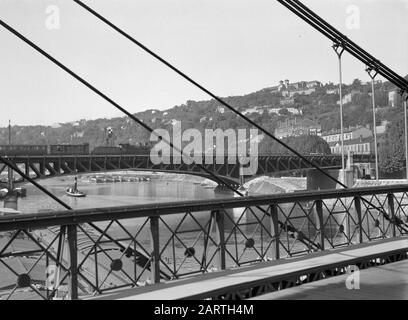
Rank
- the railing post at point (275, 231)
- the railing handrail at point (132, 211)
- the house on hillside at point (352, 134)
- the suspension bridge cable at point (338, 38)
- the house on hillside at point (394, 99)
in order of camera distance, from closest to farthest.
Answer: the railing handrail at point (132, 211) → the suspension bridge cable at point (338, 38) → the railing post at point (275, 231) → the house on hillside at point (394, 99) → the house on hillside at point (352, 134)

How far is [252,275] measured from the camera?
6.98 m

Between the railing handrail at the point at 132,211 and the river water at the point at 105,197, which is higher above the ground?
the railing handrail at the point at 132,211

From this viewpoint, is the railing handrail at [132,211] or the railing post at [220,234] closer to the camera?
the railing handrail at [132,211]

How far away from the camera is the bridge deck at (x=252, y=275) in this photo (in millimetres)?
6066

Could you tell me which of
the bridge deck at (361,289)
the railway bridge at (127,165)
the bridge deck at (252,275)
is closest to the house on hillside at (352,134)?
the railway bridge at (127,165)

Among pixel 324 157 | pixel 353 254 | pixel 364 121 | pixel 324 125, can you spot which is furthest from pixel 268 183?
pixel 324 125

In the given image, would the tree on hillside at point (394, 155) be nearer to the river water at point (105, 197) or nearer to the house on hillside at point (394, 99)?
the river water at point (105, 197)

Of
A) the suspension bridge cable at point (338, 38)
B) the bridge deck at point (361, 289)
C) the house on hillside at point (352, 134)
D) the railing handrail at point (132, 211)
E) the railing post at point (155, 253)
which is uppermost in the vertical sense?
the house on hillside at point (352, 134)

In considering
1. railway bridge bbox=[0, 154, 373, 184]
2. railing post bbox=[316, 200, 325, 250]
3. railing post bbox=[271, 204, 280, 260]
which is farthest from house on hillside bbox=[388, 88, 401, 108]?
railing post bbox=[271, 204, 280, 260]

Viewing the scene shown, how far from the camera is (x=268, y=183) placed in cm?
8019

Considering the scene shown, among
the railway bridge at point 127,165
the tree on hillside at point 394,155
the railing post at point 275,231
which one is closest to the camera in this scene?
the railing post at point 275,231

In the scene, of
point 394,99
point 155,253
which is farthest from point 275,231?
point 394,99
